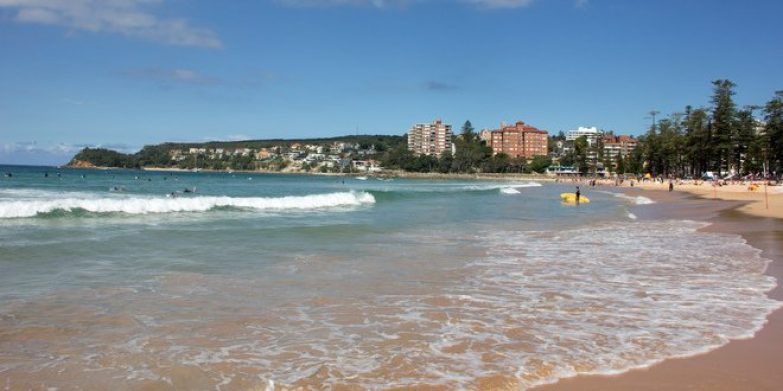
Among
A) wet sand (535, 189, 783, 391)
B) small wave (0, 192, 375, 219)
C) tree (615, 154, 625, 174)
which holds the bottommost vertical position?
wet sand (535, 189, 783, 391)

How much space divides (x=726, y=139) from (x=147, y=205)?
76.8m

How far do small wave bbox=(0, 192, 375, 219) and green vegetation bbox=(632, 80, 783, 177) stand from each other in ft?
199

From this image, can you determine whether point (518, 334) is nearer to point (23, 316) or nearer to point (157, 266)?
point (23, 316)

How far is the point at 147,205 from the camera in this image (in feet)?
83.5

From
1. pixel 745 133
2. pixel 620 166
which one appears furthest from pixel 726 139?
pixel 620 166

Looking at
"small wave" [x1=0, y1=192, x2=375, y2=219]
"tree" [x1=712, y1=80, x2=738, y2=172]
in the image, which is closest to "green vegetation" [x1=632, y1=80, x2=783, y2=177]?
"tree" [x1=712, y1=80, x2=738, y2=172]

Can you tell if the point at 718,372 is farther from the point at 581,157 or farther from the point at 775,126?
the point at 581,157

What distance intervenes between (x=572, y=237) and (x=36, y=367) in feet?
48.4

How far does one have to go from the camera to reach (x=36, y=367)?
5434 millimetres

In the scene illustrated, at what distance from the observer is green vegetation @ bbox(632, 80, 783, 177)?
72.4m

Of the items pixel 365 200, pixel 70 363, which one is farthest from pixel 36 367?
pixel 365 200

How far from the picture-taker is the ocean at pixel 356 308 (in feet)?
18.0

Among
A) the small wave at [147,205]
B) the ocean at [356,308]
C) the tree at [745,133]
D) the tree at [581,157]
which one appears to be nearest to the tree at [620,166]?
the tree at [581,157]

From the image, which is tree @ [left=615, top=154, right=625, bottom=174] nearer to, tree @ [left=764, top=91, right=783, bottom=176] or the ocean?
tree @ [left=764, top=91, right=783, bottom=176]
